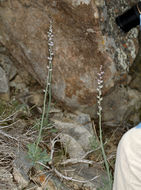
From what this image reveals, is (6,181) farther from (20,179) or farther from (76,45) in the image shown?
(76,45)

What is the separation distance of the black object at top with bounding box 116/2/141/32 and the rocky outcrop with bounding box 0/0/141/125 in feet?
0.27

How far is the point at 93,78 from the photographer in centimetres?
288

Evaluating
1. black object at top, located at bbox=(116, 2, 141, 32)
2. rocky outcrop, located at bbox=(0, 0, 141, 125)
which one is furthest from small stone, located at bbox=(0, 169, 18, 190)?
black object at top, located at bbox=(116, 2, 141, 32)

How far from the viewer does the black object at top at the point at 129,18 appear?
8.05 ft

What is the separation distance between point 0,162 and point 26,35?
123 centimetres

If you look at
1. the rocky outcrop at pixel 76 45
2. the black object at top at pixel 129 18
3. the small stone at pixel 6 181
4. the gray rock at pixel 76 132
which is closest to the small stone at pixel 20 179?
the small stone at pixel 6 181

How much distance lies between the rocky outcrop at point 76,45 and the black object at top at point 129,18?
81 millimetres

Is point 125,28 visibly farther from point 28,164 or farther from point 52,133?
point 28,164

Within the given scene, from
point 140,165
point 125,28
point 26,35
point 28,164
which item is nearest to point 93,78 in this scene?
point 125,28

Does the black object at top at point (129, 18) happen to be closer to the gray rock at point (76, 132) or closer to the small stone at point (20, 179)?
the gray rock at point (76, 132)

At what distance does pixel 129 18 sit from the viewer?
2545 millimetres

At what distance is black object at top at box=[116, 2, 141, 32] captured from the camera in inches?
96.6

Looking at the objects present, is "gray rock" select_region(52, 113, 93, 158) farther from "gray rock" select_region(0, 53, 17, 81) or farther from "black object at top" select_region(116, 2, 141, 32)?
"black object at top" select_region(116, 2, 141, 32)

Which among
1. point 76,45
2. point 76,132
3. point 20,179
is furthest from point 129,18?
point 20,179
